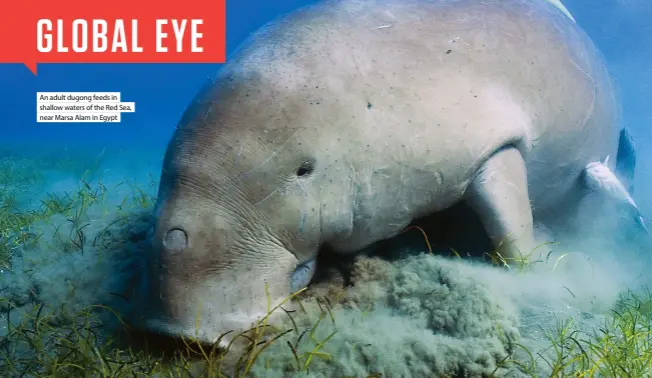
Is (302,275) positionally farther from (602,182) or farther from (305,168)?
(602,182)

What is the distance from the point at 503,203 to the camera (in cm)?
349

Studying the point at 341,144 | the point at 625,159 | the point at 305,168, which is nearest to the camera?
the point at 305,168

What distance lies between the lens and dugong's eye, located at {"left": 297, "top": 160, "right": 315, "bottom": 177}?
8.95ft

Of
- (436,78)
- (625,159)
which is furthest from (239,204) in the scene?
(625,159)

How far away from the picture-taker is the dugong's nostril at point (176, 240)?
2.41 m

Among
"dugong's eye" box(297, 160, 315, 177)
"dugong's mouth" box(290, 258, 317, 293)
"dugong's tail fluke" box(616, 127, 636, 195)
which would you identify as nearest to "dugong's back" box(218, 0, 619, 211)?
"dugong's eye" box(297, 160, 315, 177)

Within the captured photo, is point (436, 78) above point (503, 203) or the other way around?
above

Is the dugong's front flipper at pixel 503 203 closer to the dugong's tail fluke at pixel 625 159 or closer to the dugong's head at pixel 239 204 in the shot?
the dugong's head at pixel 239 204

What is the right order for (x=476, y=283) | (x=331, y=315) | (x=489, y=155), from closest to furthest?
(x=331, y=315) < (x=476, y=283) < (x=489, y=155)

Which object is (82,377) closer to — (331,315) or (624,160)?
(331,315)

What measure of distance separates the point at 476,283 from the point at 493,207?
727 mm

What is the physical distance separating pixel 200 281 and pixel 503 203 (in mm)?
2223

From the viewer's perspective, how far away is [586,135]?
187 inches

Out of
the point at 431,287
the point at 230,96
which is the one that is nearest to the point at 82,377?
the point at 230,96
